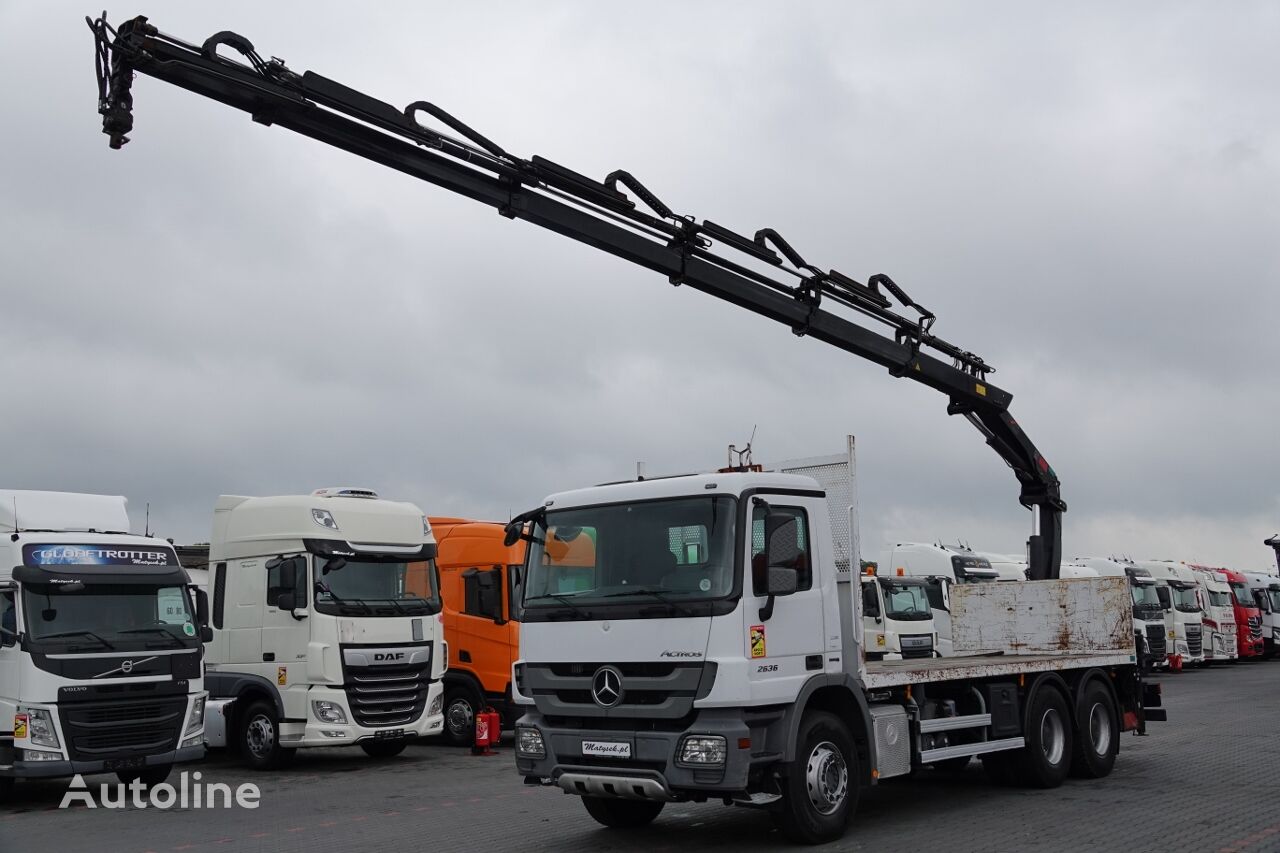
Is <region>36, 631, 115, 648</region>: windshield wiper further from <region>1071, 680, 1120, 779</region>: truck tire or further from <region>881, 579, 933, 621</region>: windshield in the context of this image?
<region>881, 579, 933, 621</region>: windshield

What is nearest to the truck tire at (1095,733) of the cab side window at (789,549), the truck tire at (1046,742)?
the truck tire at (1046,742)

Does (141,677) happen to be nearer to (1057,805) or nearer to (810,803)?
(810,803)

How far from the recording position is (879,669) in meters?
10.6

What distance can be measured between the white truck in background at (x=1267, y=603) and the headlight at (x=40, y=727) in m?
37.8

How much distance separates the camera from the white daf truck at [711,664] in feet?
27.3

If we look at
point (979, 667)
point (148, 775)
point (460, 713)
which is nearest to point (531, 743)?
point (979, 667)

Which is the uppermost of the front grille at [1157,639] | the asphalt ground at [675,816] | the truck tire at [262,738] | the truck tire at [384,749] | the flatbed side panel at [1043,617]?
the flatbed side panel at [1043,617]

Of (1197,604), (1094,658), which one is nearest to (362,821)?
(1094,658)

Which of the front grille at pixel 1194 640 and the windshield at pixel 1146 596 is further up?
the windshield at pixel 1146 596

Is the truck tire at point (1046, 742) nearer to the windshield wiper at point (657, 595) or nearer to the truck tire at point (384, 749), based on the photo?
the windshield wiper at point (657, 595)

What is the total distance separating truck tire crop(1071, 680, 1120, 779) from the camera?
40.2 ft

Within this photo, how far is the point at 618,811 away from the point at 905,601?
16.3 meters

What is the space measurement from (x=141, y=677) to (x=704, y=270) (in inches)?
290

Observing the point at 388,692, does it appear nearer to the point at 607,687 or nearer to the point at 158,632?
the point at 158,632
